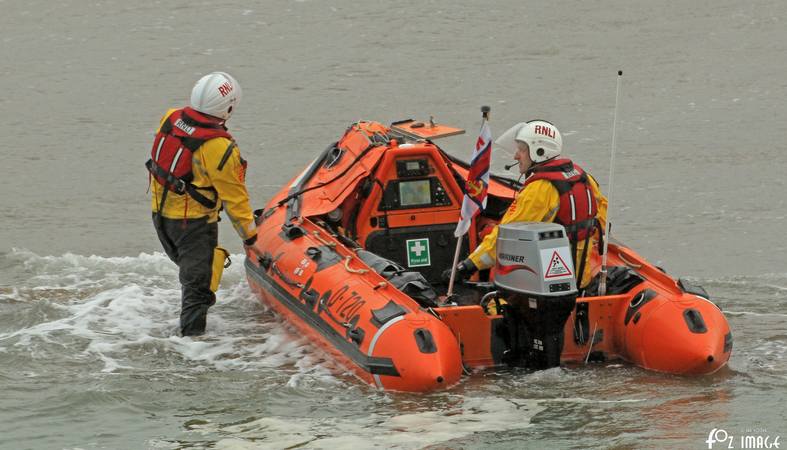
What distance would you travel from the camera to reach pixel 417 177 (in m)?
8.36

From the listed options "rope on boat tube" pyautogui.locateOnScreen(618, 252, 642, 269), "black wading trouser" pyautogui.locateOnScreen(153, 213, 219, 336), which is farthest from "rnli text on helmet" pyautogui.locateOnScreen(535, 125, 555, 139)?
"black wading trouser" pyautogui.locateOnScreen(153, 213, 219, 336)

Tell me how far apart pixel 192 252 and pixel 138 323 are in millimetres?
921

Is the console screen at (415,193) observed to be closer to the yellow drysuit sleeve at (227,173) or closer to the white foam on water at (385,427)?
the yellow drysuit sleeve at (227,173)

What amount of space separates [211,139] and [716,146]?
24.8 feet

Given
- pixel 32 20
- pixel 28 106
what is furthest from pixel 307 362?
pixel 32 20

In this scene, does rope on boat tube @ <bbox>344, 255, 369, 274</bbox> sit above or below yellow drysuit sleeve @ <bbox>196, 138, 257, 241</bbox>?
below

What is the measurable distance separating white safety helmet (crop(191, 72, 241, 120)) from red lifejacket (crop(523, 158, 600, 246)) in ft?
5.95

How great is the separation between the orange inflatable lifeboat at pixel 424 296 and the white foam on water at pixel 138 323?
8.3 inches

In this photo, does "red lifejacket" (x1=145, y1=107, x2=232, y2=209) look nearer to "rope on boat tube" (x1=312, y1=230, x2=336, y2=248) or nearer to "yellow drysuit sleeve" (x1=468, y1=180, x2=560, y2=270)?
"rope on boat tube" (x1=312, y1=230, x2=336, y2=248)

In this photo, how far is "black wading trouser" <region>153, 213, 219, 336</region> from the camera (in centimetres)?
764

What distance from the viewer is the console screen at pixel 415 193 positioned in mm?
8367

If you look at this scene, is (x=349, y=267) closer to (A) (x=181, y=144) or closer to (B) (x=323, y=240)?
(B) (x=323, y=240)

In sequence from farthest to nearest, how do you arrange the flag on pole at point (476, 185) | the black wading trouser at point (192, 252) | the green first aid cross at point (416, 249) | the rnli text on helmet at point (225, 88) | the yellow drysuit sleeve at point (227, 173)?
the green first aid cross at point (416, 249) → the black wading trouser at point (192, 252) → the rnli text on helmet at point (225, 88) → the yellow drysuit sleeve at point (227, 173) → the flag on pole at point (476, 185)

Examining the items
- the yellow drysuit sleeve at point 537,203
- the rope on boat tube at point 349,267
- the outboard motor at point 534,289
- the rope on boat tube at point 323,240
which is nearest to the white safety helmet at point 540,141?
the yellow drysuit sleeve at point 537,203
